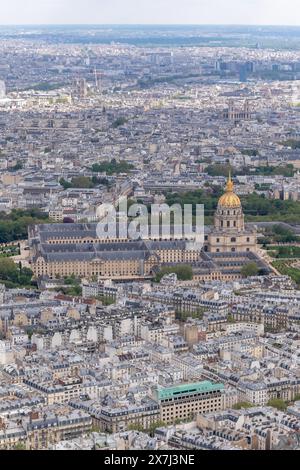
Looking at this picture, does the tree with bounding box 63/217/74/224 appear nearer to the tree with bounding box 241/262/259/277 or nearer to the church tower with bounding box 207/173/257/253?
the church tower with bounding box 207/173/257/253

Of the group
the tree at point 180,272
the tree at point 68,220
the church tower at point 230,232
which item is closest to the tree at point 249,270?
the tree at point 180,272

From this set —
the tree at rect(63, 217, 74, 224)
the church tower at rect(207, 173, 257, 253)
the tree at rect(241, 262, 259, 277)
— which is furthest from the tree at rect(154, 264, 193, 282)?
the tree at rect(63, 217, 74, 224)

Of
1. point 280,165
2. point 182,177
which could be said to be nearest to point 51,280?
point 182,177

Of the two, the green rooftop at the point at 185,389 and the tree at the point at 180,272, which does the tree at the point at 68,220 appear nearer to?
the tree at the point at 180,272

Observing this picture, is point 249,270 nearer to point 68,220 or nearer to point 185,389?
A: point 68,220

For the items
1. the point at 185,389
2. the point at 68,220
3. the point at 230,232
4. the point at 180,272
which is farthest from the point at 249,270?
the point at 185,389
